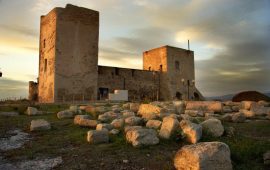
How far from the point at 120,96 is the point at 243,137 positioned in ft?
57.7

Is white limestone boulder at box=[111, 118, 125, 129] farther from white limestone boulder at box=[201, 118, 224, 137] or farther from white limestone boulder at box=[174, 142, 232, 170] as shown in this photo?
white limestone boulder at box=[174, 142, 232, 170]

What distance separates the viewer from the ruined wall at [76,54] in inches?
907

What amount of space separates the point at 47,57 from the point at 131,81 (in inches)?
364

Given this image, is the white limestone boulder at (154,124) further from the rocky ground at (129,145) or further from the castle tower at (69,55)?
the castle tower at (69,55)

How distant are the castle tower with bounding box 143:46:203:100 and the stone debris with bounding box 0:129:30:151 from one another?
26.5 m

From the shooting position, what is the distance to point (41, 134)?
23.2 feet

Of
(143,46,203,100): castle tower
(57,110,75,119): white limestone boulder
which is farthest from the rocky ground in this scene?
(143,46,203,100): castle tower

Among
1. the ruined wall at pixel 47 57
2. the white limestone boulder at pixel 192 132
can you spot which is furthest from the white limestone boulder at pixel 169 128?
the ruined wall at pixel 47 57

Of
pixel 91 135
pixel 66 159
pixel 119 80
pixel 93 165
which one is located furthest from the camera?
pixel 119 80

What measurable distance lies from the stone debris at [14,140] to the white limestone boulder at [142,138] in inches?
93.6

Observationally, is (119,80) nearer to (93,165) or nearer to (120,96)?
(120,96)

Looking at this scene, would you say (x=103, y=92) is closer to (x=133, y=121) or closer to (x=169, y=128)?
(x=133, y=121)

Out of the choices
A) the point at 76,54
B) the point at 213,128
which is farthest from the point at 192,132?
the point at 76,54

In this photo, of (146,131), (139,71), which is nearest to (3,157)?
(146,131)
